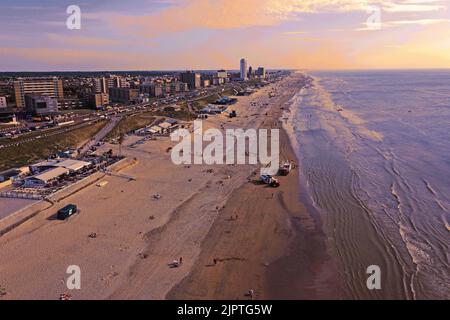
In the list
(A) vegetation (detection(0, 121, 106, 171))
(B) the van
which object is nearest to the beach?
(B) the van

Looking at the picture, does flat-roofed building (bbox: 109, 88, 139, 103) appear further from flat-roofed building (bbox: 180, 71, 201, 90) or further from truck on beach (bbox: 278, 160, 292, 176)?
truck on beach (bbox: 278, 160, 292, 176)

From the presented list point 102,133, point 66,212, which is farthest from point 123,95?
point 66,212

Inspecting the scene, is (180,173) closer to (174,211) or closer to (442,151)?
(174,211)

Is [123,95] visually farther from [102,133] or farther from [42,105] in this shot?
[102,133]

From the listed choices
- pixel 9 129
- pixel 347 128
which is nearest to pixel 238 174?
pixel 347 128

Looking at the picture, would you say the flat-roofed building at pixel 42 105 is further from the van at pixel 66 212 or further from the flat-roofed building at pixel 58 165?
the van at pixel 66 212

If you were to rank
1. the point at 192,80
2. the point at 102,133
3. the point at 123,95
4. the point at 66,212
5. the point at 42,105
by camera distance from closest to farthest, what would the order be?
the point at 66,212
the point at 102,133
the point at 42,105
the point at 123,95
the point at 192,80
